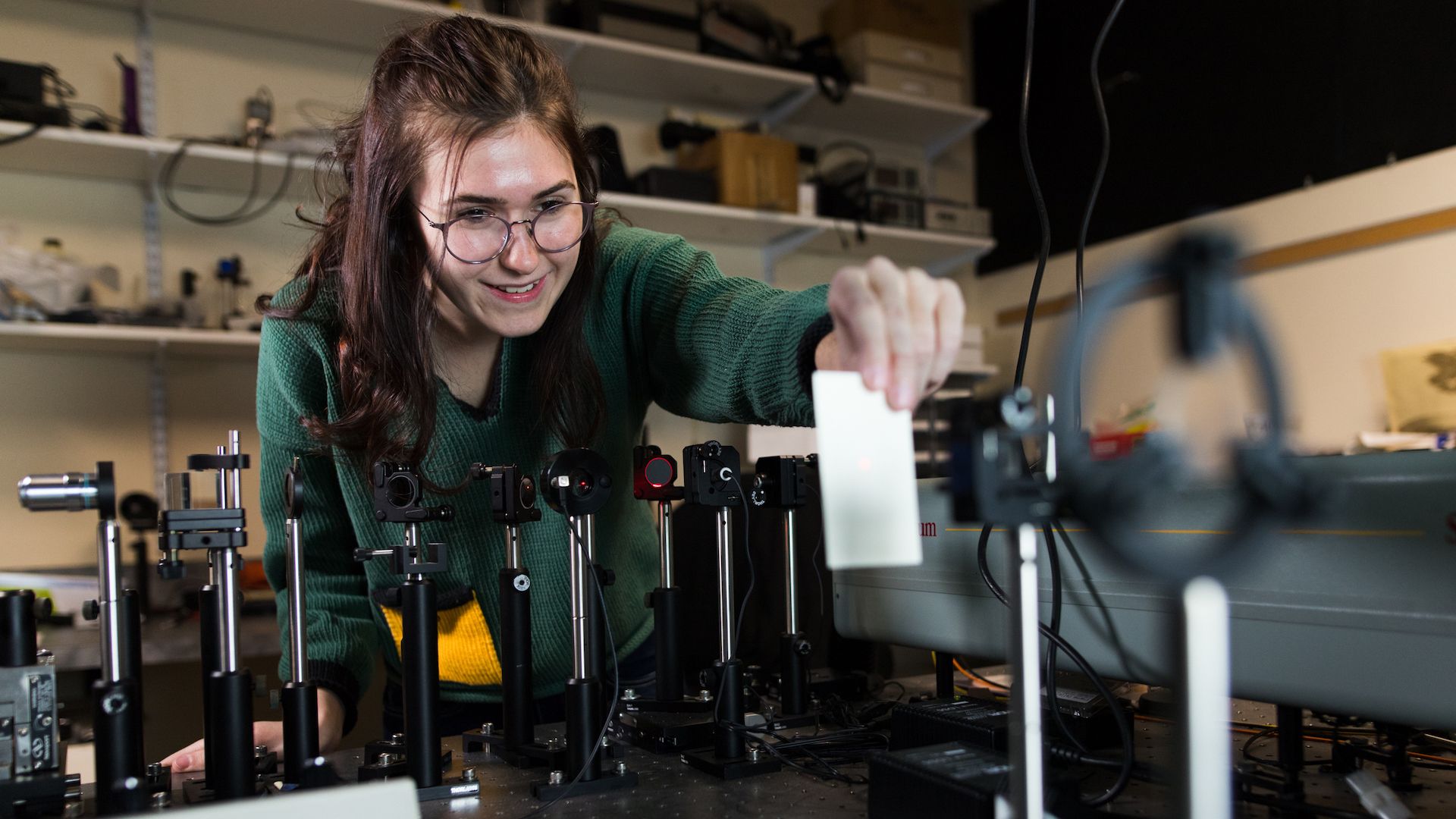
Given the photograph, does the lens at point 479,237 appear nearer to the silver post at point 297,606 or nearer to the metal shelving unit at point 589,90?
the silver post at point 297,606

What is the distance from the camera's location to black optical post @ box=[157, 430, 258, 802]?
73 cm

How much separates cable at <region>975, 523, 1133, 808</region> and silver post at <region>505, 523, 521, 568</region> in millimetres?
409

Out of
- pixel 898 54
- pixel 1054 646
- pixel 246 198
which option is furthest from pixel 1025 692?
pixel 898 54

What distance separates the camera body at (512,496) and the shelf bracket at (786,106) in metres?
2.59

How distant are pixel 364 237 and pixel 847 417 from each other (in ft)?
2.44

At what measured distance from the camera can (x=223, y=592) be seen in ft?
2.41

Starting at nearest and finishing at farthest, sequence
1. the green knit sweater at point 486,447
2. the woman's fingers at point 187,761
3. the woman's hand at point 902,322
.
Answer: the woman's hand at point 902,322 → the woman's fingers at point 187,761 → the green knit sweater at point 486,447

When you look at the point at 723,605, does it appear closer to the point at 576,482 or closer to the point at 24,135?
the point at 576,482

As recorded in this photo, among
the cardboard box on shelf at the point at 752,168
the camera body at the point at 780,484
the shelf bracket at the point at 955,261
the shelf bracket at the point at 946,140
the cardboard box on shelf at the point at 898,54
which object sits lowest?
the camera body at the point at 780,484

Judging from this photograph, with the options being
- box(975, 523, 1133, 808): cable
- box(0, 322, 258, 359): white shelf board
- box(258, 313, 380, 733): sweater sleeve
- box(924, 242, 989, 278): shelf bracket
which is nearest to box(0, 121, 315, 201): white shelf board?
box(0, 322, 258, 359): white shelf board

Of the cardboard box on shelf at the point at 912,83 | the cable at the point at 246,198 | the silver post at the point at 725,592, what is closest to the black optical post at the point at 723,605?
the silver post at the point at 725,592

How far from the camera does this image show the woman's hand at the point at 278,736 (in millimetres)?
903

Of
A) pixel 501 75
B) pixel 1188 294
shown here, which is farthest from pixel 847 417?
pixel 501 75

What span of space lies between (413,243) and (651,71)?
6.84 feet
